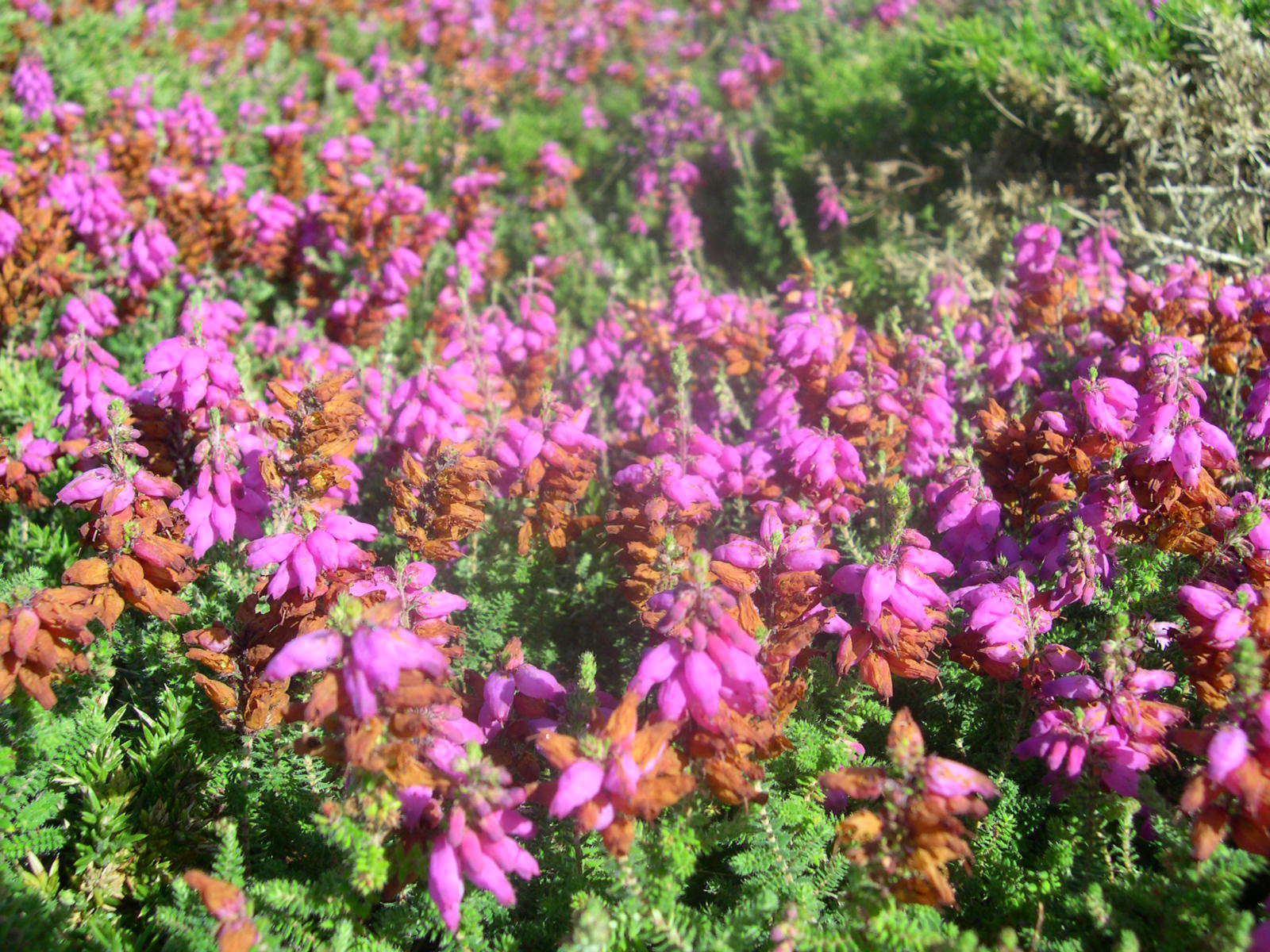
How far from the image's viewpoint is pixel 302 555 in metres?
1.84

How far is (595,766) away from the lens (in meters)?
1.50

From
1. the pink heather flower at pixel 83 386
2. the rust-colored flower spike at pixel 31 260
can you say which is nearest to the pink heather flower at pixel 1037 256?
the pink heather flower at pixel 83 386

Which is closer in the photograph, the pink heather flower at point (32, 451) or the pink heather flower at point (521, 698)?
the pink heather flower at point (521, 698)

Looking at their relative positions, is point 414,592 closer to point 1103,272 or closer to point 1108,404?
point 1108,404

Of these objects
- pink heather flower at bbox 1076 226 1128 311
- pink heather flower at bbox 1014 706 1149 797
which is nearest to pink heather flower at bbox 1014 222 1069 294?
pink heather flower at bbox 1076 226 1128 311

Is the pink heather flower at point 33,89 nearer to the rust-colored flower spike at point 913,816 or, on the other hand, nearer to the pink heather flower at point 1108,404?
the pink heather flower at point 1108,404

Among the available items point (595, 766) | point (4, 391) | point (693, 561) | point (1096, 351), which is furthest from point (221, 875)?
point (1096, 351)

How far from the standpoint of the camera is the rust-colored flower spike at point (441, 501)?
2273mm

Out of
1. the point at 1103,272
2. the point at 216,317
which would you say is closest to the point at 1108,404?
the point at 1103,272

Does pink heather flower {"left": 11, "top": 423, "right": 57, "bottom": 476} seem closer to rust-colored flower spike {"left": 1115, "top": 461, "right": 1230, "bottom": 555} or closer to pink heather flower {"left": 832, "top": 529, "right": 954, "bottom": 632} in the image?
pink heather flower {"left": 832, "top": 529, "right": 954, "bottom": 632}

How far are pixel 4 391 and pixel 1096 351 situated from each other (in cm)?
403

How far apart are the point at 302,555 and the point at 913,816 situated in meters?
1.32

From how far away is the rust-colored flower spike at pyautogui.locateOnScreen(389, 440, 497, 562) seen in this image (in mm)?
2273

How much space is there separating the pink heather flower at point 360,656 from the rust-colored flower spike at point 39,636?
60cm
